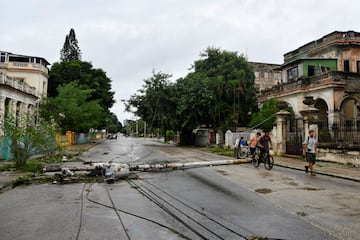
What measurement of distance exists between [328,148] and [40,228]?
48.0ft

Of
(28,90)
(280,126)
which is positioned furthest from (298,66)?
(28,90)

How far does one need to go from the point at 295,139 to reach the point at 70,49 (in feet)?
162

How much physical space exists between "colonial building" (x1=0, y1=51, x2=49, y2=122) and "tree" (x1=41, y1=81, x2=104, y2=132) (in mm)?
2610

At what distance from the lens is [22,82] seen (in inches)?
1378

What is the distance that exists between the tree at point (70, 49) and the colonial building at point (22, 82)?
9479mm

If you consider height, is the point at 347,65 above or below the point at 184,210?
above

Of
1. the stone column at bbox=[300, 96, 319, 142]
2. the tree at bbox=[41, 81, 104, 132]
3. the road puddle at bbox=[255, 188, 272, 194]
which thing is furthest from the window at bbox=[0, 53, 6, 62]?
the road puddle at bbox=[255, 188, 272, 194]

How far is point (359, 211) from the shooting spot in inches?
254

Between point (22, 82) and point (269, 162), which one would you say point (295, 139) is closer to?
point (269, 162)

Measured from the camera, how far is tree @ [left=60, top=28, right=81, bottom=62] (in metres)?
56.1

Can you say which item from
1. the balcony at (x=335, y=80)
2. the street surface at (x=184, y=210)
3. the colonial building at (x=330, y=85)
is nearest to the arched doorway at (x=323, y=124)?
the colonial building at (x=330, y=85)

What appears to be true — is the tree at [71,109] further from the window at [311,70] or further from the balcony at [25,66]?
the window at [311,70]

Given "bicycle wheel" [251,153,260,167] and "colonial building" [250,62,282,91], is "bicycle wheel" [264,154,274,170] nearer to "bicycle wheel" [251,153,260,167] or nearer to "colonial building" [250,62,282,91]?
"bicycle wheel" [251,153,260,167]

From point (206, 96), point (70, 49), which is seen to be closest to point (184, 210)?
point (206, 96)
